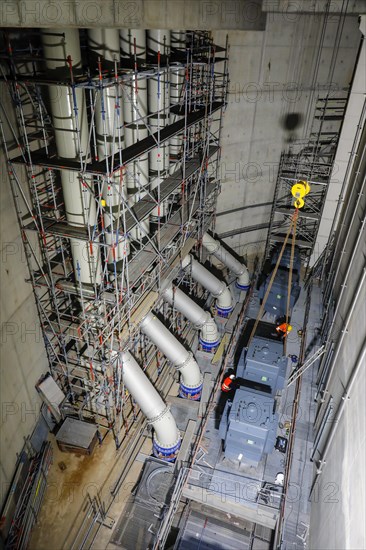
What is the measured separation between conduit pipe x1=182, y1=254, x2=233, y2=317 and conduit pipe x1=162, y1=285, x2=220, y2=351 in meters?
1.52

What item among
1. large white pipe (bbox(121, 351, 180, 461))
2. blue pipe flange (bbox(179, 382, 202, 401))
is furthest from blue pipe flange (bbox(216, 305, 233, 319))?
large white pipe (bbox(121, 351, 180, 461))

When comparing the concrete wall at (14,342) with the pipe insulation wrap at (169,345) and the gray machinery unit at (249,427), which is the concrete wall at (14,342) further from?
the gray machinery unit at (249,427)

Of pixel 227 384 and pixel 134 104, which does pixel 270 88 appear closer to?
pixel 134 104

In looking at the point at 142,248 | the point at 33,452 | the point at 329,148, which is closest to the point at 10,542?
the point at 33,452

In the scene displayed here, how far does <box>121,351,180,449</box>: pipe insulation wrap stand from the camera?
12.0m

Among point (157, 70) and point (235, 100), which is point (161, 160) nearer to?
point (157, 70)

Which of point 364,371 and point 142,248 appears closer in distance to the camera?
point 364,371

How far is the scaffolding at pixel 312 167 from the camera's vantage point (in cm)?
1834

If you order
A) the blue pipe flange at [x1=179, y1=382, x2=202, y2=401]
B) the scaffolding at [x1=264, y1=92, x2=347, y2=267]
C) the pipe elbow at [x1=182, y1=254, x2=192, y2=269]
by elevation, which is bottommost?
the blue pipe flange at [x1=179, y1=382, x2=202, y2=401]

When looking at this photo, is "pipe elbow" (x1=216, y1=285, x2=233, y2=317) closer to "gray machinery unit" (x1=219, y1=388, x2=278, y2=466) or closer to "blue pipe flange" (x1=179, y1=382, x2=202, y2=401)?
"blue pipe flange" (x1=179, y1=382, x2=202, y2=401)

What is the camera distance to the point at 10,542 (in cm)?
1074

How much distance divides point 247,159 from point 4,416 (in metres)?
14.6

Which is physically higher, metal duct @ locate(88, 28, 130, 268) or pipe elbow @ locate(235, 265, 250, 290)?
pipe elbow @ locate(235, 265, 250, 290)

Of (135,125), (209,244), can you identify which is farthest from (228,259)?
(135,125)
